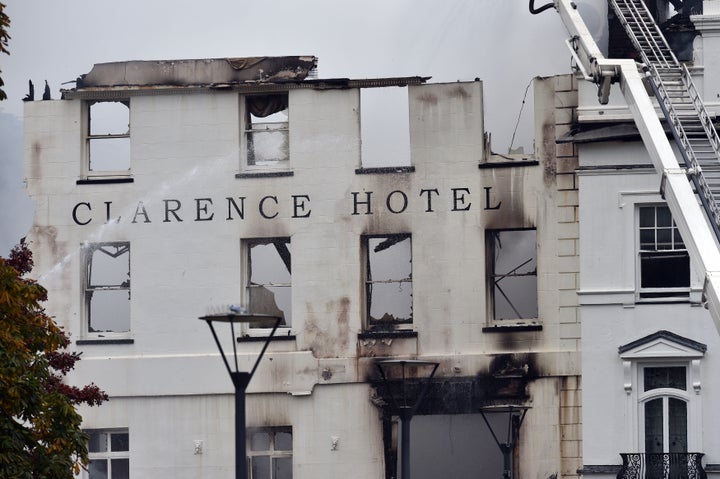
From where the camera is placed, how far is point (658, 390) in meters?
39.8

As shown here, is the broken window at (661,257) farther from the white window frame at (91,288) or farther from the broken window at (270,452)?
the white window frame at (91,288)

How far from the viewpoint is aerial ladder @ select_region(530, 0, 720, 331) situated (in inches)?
1232

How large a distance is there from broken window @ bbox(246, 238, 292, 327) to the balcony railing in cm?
828

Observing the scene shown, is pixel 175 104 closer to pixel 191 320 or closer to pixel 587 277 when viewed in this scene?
pixel 191 320

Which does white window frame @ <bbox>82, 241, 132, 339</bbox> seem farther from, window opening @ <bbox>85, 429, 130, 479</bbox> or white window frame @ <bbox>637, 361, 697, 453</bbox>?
white window frame @ <bbox>637, 361, 697, 453</bbox>

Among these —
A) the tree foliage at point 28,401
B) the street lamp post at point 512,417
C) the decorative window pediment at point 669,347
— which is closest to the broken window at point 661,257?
the decorative window pediment at point 669,347

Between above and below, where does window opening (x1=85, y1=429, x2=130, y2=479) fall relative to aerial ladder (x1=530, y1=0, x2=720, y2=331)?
below

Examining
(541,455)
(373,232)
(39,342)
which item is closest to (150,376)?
(373,232)

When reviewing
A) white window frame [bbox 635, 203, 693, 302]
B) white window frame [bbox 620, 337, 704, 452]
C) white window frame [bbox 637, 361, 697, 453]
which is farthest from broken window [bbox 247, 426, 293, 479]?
white window frame [bbox 635, 203, 693, 302]

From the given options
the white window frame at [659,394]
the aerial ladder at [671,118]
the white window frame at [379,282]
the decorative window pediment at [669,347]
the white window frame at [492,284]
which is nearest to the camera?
Answer: the aerial ladder at [671,118]

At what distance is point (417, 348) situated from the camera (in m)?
41.2

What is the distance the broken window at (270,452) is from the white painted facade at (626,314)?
21.8ft

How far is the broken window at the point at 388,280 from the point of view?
137 ft

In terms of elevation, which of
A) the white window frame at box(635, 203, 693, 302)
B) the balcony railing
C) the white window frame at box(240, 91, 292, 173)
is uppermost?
the white window frame at box(240, 91, 292, 173)
